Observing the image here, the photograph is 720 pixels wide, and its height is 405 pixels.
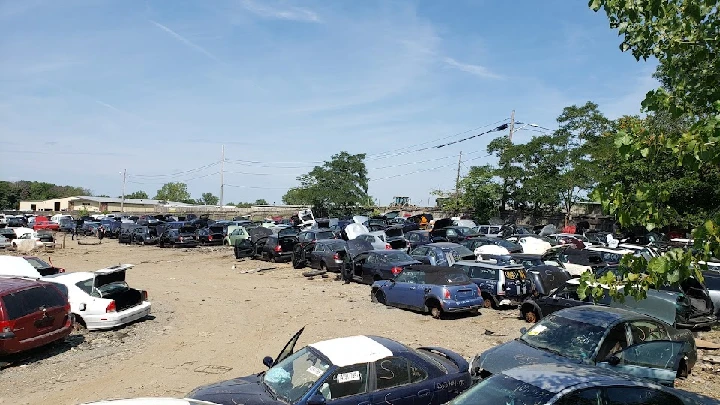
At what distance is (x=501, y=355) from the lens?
8422 mm

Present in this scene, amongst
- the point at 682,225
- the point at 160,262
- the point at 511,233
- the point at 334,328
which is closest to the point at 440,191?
the point at 511,233

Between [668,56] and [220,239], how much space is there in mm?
33738

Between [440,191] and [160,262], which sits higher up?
[440,191]

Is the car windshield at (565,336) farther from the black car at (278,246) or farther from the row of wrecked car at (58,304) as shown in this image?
the black car at (278,246)

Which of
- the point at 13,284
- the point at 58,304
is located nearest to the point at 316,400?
the point at 58,304

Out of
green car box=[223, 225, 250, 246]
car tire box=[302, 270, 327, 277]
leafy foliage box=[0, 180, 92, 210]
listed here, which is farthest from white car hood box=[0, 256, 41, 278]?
leafy foliage box=[0, 180, 92, 210]

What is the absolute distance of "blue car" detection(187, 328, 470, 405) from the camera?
250 inches

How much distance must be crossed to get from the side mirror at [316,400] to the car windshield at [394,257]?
496 inches

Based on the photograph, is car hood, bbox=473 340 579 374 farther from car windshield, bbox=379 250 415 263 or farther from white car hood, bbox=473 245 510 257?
white car hood, bbox=473 245 510 257

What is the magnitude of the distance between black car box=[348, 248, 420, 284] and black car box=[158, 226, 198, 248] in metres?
19.1

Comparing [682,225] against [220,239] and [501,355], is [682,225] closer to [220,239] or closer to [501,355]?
[501,355]

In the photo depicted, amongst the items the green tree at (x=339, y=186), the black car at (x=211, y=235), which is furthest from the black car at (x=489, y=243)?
the green tree at (x=339, y=186)

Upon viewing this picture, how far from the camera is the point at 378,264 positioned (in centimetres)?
1906

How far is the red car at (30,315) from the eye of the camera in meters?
10.1
